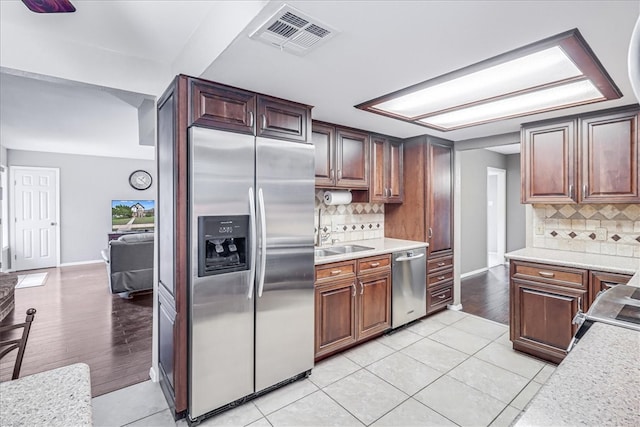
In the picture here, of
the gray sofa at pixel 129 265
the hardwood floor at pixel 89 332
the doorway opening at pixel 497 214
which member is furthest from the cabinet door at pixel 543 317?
the gray sofa at pixel 129 265

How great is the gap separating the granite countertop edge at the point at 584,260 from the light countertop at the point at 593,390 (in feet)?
6.05

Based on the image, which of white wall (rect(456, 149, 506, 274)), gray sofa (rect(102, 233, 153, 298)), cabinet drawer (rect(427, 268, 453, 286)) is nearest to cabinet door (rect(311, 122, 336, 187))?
cabinet drawer (rect(427, 268, 453, 286))

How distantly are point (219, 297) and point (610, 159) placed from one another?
10.9ft

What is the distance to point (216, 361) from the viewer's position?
2035mm

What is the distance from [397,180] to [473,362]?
2048 mm

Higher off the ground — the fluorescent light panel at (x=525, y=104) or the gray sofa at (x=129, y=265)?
the fluorescent light panel at (x=525, y=104)

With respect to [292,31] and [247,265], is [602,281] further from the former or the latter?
[292,31]

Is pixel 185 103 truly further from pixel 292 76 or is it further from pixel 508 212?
pixel 508 212

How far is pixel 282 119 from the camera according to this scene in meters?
2.39

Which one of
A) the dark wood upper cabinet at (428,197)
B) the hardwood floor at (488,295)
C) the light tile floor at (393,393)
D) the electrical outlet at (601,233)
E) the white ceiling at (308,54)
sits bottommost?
the light tile floor at (393,393)

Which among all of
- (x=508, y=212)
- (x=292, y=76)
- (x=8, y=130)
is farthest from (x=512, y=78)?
(x=8, y=130)

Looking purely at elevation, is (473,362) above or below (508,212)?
below

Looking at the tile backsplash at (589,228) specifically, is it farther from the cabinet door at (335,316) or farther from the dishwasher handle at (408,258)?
the cabinet door at (335,316)

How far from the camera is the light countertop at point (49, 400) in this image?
2.64 ft
